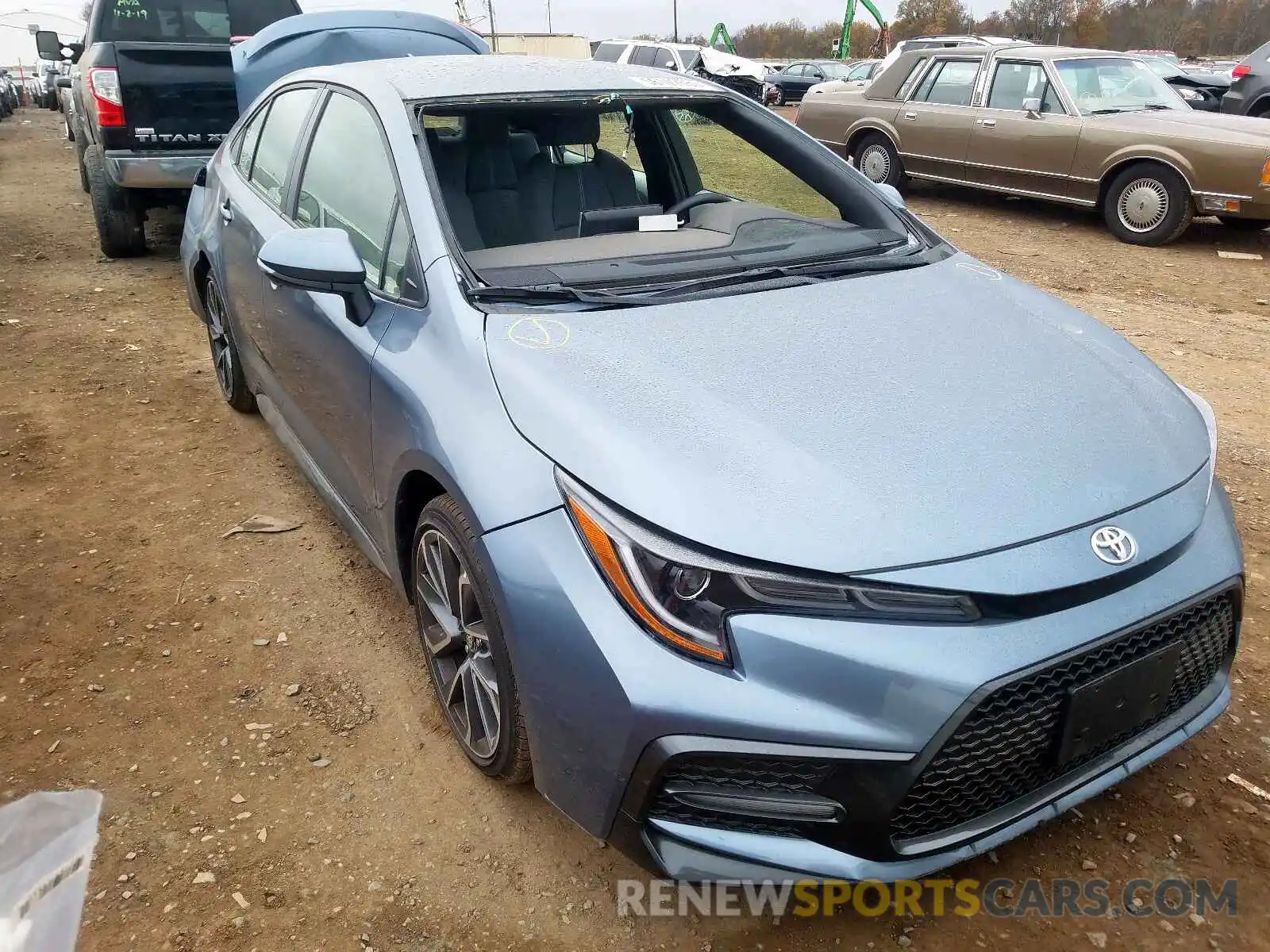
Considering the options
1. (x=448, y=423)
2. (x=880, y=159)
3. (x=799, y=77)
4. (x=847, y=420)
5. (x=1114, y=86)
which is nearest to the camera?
(x=847, y=420)

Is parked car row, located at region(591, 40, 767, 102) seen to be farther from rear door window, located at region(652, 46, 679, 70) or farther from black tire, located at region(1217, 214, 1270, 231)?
black tire, located at region(1217, 214, 1270, 231)

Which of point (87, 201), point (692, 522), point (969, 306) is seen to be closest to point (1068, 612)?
point (692, 522)

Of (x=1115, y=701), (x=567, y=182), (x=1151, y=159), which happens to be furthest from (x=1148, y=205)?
(x=1115, y=701)

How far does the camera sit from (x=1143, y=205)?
818 centimetres

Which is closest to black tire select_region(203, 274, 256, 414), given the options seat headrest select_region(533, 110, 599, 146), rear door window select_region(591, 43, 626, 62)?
seat headrest select_region(533, 110, 599, 146)

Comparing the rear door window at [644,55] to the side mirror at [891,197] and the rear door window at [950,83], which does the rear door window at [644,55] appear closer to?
the rear door window at [950,83]

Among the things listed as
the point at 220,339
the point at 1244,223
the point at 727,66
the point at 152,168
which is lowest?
the point at 1244,223

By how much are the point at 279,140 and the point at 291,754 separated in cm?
225

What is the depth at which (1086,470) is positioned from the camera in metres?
1.93

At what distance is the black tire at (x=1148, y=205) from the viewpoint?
7.93 metres

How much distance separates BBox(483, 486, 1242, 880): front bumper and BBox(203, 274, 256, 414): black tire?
9.36 ft

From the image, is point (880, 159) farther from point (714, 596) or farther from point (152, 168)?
point (714, 596)

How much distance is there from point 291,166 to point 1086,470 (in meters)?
2.73

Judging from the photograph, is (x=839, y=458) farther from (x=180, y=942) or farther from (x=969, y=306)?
(x=180, y=942)
